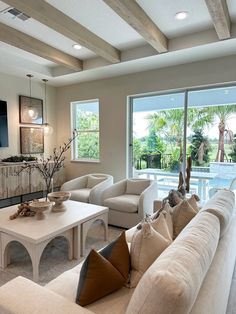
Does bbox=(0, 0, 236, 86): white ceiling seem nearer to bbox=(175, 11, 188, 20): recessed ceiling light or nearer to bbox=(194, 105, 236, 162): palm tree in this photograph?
bbox=(175, 11, 188, 20): recessed ceiling light

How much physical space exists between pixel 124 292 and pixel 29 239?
A: 1111mm

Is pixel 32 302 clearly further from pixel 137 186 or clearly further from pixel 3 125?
pixel 3 125

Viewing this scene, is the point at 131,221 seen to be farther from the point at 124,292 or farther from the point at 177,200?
the point at 124,292

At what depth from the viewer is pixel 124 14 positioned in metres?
2.40

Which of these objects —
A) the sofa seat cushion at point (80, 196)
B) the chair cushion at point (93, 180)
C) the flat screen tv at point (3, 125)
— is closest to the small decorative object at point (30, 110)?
the flat screen tv at point (3, 125)

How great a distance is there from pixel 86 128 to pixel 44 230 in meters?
3.31

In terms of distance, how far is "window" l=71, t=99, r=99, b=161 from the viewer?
504 cm

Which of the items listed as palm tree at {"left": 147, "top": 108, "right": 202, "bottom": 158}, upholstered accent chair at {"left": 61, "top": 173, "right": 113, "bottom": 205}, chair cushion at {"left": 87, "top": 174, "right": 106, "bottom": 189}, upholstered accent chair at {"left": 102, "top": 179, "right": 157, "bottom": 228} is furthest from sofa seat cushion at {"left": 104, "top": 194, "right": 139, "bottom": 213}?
palm tree at {"left": 147, "top": 108, "right": 202, "bottom": 158}

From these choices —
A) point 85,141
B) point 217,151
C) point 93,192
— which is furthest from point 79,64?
point 217,151

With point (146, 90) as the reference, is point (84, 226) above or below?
below

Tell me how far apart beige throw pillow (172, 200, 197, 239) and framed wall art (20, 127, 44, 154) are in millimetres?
3743

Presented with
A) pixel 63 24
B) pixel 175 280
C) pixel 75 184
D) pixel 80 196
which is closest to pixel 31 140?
pixel 75 184

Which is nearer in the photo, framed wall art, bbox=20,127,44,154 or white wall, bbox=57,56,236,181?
white wall, bbox=57,56,236,181

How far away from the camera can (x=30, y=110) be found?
187 inches
